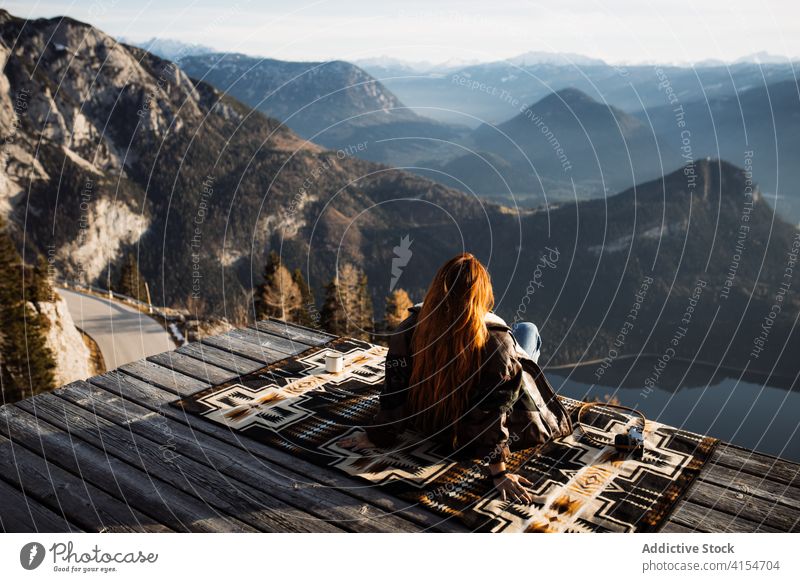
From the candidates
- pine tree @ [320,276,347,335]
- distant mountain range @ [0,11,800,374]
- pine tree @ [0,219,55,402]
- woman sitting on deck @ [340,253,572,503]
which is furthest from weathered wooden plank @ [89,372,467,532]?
distant mountain range @ [0,11,800,374]

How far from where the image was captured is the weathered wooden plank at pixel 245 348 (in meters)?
5.16

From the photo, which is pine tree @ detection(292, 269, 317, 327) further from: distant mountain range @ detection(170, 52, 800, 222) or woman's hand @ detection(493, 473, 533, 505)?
distant mountain range @ detection(170, 52, 800, 222)

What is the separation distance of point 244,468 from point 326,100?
8017 cm

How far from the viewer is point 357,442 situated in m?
3.79

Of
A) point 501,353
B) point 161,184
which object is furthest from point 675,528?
point 161,184

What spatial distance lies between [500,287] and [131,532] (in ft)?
176

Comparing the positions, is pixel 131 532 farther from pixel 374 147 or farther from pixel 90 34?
pixel 374 147

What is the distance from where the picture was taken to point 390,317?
23.3 metres

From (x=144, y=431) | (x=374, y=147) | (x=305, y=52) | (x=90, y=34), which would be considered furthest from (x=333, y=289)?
(x=374, y=147)

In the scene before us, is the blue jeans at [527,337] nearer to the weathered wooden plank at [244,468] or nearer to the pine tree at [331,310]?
the weathered wooden plank at [244,468]

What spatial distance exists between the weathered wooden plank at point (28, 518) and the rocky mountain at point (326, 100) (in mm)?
67762

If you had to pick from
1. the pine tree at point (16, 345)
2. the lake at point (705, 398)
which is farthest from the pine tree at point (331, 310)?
the lake at point (705, 398)

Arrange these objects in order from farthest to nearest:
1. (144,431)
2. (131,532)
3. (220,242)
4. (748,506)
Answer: (220,242), (144,431), (748,506), (131,532)

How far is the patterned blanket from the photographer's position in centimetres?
319
